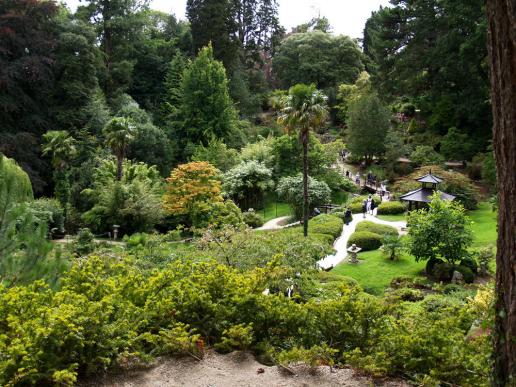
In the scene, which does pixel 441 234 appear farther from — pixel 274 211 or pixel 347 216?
pixel 274 211

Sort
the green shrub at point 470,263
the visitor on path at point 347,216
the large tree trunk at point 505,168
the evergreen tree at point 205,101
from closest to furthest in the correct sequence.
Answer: the large tree trunk at point 505,168 < the green shrub at point 470,263 < the visitor on path at point 347,216 < the evergreen tree at point 205,101

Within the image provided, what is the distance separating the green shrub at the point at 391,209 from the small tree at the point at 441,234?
9.72 metres

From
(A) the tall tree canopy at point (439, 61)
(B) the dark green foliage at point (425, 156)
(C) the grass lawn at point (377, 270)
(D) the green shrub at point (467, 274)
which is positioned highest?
(A) the tall tree canopy at point (439, 61)

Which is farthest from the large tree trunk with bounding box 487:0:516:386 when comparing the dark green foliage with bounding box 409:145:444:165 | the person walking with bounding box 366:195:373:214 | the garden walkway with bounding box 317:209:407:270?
the dark green foliage with bounding box 409:145:444:165

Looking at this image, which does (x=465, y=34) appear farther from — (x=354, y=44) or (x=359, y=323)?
(x=359, y=323)

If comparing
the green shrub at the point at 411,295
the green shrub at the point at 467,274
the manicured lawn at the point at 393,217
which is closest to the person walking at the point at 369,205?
the manicured lawn at the point at 393,217

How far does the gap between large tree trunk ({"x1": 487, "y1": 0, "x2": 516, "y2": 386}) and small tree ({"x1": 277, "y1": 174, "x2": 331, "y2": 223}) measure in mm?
25321

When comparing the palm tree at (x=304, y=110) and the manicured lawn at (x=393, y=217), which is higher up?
the palm tree at (x=304, y=110)

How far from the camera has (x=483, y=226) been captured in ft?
82.5

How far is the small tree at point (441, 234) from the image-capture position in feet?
61.5

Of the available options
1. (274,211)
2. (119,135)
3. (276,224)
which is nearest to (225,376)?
(119,135)

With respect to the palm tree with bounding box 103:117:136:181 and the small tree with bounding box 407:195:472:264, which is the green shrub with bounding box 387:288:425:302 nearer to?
the small tree with bounding box 407:195:472:264

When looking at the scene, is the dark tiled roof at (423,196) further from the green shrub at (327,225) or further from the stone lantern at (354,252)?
the stone lantern at (354,252)

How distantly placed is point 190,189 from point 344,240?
8.57 metres
